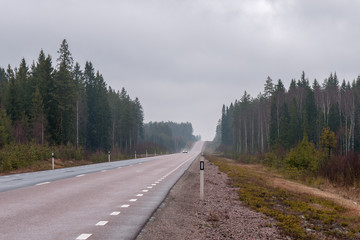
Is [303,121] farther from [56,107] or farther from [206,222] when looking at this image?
[206,222]

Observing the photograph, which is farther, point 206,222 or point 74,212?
point 74,212

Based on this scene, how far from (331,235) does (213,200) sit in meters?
4.84

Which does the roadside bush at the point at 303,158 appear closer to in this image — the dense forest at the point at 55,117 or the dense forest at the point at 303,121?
the dense forest at the point at 303,121

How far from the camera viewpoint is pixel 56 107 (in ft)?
206

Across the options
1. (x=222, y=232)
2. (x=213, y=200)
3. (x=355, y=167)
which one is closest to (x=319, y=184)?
(x=355, y=167)

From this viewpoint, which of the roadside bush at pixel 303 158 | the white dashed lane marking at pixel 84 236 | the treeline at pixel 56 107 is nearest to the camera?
the white dashed lane marking at pixel 84 236

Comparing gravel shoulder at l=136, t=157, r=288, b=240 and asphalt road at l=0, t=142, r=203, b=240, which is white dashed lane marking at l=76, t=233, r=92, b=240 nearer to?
asphalt road at l=0, t=142, r=203, b=240

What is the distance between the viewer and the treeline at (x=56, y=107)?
193 feet

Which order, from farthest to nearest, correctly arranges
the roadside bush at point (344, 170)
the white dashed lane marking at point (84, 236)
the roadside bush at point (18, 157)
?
the roadside bush at point (18, 157), the roadside bush at point (344, 170), the white dashed lane marking at point (84, 236)

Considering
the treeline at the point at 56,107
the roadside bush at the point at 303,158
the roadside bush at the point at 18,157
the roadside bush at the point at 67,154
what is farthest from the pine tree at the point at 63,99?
the roadside bush at the point at 303,158

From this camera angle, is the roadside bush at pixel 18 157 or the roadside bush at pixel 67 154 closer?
the roadside bush at pixel 18 157

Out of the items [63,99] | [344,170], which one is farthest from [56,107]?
[344,170]

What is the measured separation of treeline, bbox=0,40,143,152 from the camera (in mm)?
58688

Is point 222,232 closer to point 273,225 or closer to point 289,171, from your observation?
point 273,225
